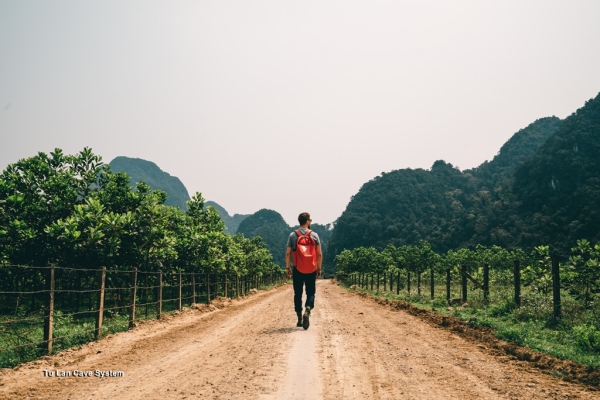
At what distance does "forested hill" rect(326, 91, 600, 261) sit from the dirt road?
201 feet

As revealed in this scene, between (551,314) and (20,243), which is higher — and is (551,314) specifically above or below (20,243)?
below

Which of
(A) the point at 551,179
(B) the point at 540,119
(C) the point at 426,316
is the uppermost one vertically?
(B) the point at 540,119

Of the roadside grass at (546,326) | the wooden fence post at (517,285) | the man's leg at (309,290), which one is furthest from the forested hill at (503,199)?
the man's leg at (309,290)

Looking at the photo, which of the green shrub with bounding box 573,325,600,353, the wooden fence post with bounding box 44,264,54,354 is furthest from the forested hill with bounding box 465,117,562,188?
the wooden fence post with bounding box 44,264,54,354

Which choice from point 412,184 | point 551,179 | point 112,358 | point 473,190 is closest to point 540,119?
point 473,190

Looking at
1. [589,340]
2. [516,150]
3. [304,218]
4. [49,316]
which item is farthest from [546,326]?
[516,150]

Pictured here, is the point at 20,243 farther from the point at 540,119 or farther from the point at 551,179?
the point at 540,119

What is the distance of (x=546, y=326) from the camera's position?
952 centimetres

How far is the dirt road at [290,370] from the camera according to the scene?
15.0 feet

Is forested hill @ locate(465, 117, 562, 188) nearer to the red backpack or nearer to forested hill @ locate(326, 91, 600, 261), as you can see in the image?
forested hill @ locate(326, 91, 600, 261)

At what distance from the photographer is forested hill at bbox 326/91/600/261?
66.8 meters

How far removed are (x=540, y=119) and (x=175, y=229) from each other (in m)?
165

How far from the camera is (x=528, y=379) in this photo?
5.18 meters

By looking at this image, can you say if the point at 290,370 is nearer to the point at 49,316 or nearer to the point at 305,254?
the point at 305,254
